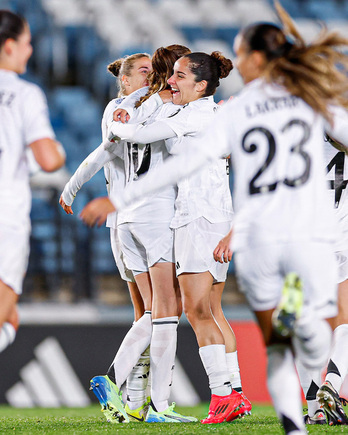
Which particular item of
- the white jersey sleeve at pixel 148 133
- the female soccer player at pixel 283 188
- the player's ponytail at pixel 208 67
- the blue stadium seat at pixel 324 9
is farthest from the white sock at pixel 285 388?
the blue stadium seat at pixel 324 9

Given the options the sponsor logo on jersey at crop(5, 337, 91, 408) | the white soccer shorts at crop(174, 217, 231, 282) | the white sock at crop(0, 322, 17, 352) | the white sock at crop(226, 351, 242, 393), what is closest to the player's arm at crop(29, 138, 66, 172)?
the white sock at crop(0, 322, 17, 352)

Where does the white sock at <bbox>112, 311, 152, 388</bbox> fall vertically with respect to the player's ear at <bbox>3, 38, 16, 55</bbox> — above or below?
below

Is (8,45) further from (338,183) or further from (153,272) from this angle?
(338,183)

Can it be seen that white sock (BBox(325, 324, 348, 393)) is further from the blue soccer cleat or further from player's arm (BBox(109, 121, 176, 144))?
player's arm (BBox(109, 121, 176, 144))

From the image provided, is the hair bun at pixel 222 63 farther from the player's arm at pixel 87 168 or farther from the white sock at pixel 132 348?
the white sock at pixel 132 348

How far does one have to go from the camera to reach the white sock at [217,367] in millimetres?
3887

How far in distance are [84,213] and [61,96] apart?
942 cm

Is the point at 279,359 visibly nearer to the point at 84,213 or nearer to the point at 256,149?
the point at 256,149

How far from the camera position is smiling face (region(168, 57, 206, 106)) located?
399cm

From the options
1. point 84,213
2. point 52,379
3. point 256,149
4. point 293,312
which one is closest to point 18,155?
point 84,213

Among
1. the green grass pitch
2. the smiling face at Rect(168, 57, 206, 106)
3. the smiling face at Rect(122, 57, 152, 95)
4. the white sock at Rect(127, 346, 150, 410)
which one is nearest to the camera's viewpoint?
the green grass pitch

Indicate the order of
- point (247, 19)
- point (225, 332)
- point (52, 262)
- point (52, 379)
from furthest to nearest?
point (247, 19), point (52, 262), point (52, 379), point (225, 332)

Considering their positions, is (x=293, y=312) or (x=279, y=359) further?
(x=279, y=359)

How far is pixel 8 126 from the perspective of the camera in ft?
9.09
